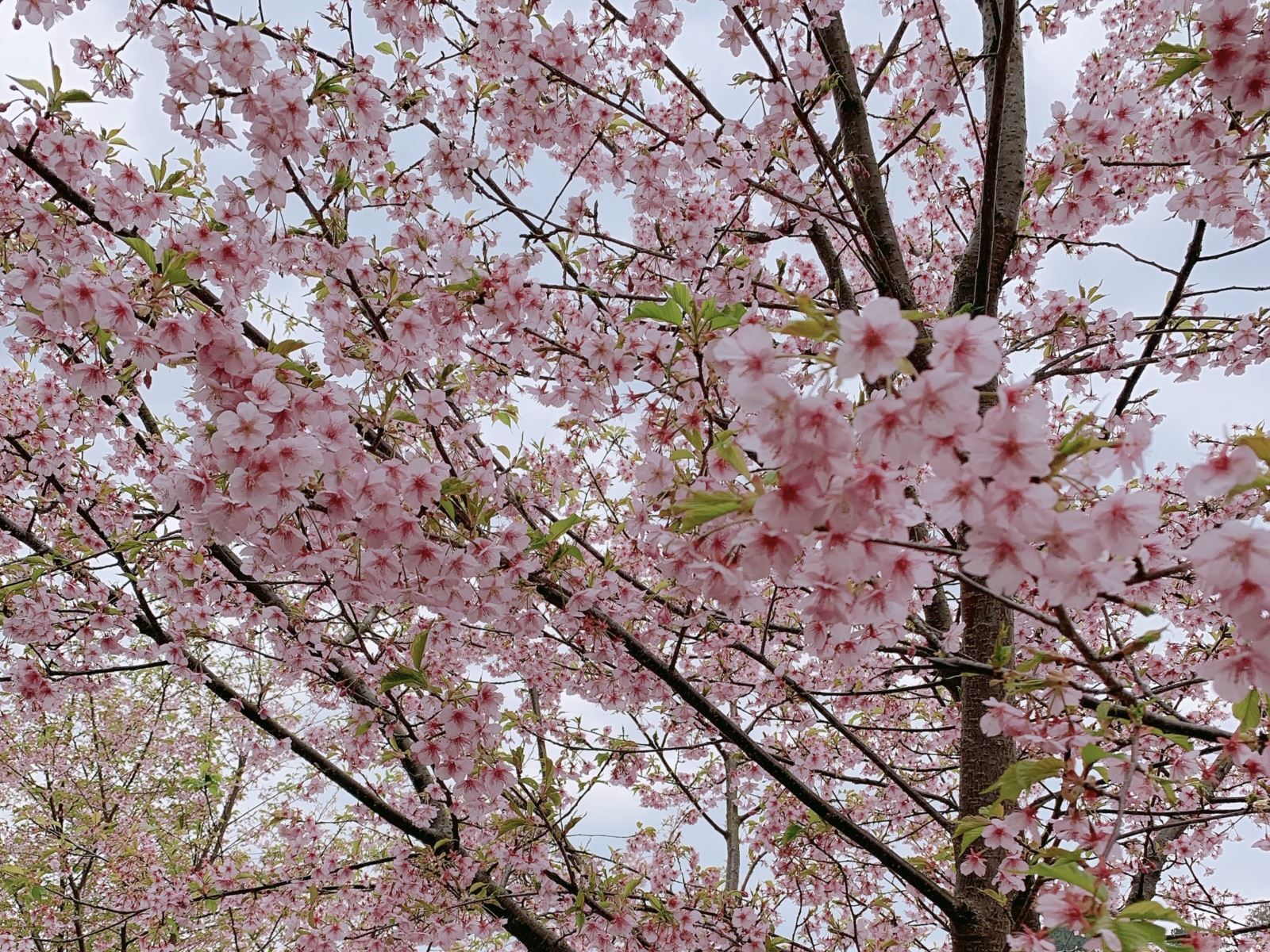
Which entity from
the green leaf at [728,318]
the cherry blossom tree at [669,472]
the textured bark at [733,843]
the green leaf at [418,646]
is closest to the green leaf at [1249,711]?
the cherry blossom tree at [669,472]

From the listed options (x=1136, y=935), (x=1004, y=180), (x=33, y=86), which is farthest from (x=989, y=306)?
(x=33, y=86)

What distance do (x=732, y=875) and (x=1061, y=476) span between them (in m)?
7.02

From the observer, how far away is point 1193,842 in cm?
480

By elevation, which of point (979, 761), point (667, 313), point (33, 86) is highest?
point (33, 86)

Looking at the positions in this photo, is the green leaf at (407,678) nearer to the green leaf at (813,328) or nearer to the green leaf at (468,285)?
the green leaf at (468,285)

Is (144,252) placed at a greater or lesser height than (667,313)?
greater

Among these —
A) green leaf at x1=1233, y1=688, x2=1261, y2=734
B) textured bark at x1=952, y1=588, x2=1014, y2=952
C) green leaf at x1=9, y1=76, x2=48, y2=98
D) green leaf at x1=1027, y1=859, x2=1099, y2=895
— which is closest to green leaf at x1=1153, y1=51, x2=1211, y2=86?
green leaf at x1=1233, y1=688, x2=1261, y2=734

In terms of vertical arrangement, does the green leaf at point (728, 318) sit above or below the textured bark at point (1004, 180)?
below

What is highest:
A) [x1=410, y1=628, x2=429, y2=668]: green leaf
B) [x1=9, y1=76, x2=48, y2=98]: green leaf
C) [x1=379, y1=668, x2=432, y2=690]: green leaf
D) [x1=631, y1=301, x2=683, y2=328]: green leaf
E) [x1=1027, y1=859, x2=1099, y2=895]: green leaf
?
[x1=9, y1=76, x2=48, y2=98]: green leaf

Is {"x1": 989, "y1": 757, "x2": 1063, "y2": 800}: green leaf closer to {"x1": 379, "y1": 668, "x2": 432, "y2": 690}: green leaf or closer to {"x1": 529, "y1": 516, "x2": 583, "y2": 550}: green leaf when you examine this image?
{"x1": 529, "y1": 516, "x2": 583, "y2": 550}: green leaf

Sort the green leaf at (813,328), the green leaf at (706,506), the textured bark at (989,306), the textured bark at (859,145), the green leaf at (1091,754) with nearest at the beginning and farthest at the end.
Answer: the green leaf at (813,328) < the green leaf at (706,506) < the green leaf at (1091,754) < the textured bark at (989,306) < the textured bark at (859,145)

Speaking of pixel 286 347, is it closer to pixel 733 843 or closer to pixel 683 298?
pixel 683 298

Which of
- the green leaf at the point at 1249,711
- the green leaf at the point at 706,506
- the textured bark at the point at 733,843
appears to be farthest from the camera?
the textured bark at the point at 733,843

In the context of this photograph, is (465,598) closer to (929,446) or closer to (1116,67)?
(929,446)
